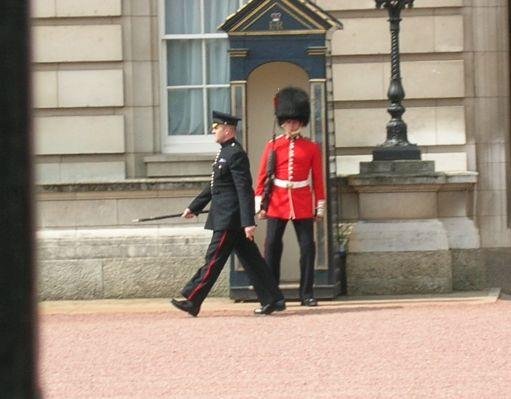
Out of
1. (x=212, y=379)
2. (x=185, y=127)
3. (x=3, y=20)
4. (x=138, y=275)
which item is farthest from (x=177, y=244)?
(x=3, y=20)

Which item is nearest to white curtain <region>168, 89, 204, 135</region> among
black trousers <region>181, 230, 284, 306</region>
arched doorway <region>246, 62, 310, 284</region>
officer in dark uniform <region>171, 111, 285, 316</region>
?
arched doorway <region>246, 62, 310, 284</region>

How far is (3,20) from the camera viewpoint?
152 centimetres

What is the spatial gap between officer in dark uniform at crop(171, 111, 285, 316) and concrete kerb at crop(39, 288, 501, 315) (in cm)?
43

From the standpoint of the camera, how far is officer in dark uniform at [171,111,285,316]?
1015cm

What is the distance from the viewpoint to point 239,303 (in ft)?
37.3

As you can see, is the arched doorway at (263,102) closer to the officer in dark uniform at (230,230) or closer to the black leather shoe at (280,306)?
the officer in dark uniform at (230,230)

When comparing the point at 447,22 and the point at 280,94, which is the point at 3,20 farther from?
the point at 447,22

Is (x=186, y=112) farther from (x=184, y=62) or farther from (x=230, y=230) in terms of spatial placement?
(x=230, y=230)

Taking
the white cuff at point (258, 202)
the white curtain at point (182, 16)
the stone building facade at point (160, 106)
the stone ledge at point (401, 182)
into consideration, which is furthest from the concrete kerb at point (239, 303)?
the white curtain at point (182, 16)

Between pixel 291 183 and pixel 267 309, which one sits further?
pixel 291 183

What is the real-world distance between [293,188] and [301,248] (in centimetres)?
48

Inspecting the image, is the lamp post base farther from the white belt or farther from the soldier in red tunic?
the white belt

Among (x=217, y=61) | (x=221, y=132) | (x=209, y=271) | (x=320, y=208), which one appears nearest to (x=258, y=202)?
(x=320, y=208)

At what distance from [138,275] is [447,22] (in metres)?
3.70
